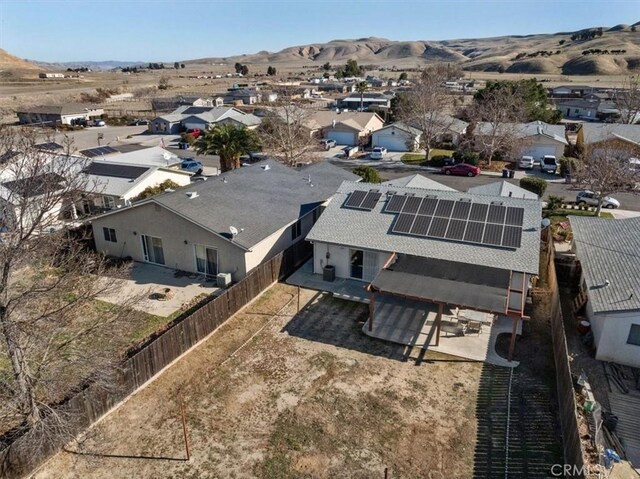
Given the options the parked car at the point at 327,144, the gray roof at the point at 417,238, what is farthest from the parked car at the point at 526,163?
the gray roof at the point at 417,238

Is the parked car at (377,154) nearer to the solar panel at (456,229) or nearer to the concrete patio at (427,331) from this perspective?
the solar panel at (456,229)

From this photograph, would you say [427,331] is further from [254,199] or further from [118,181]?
[118,181]

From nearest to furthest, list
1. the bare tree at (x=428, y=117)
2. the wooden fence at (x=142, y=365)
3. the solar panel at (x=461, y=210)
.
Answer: the wooden fence at (x=142, y=365) → the solar panel at (x=461, y=210) → the bare tree at (x=428, y=117)

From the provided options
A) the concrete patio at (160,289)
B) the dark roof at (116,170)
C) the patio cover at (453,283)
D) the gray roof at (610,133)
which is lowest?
the concrete patio at (160,289)

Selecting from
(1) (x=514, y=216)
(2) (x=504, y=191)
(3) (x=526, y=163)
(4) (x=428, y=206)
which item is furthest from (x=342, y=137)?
(1) (x=514, y=216)

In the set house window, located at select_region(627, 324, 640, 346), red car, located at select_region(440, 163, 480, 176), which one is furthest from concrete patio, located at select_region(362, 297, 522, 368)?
red car, located at select_region(440, 163, 480, 176)

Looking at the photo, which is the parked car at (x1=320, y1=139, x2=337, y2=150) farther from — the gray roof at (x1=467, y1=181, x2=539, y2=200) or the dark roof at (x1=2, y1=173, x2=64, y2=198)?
the dark roof at (x1=2, y1=173, x2=64, y2=198)
